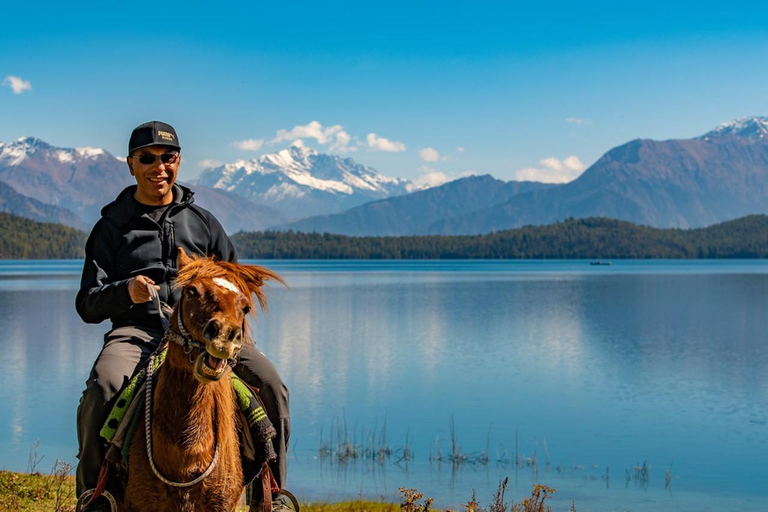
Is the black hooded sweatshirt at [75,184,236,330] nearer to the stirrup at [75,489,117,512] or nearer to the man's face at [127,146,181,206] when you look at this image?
the man's face at [127,146,181,206]

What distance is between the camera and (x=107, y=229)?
19.6ft

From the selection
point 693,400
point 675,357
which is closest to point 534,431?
point 693,400

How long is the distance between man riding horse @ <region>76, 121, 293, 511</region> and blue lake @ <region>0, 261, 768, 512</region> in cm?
75

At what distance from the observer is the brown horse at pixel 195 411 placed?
428 cm

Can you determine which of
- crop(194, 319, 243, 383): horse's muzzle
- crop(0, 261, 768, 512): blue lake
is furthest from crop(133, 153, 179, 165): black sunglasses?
crop(194, 319, 243, 383): horse's muzzle

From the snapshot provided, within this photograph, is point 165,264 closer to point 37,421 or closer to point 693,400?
point 37,421

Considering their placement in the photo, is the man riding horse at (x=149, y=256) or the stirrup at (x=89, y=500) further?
the man riding horse at (x=149, y=256)

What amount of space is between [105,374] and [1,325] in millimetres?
53161

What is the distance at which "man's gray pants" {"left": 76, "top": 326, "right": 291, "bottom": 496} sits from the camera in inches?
211

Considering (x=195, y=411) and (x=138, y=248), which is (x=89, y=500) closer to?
(x=195, y=411)

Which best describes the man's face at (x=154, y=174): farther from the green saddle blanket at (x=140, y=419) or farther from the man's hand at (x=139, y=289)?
the green saddle blanket at (x=140, y=419)

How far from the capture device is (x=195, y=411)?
15.1 feet

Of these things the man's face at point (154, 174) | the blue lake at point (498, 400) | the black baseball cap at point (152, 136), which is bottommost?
the blue lake at point (498, 400)

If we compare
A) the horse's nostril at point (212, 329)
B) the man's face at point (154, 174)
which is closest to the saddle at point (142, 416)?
the horse's nostril at point (212, 329)
